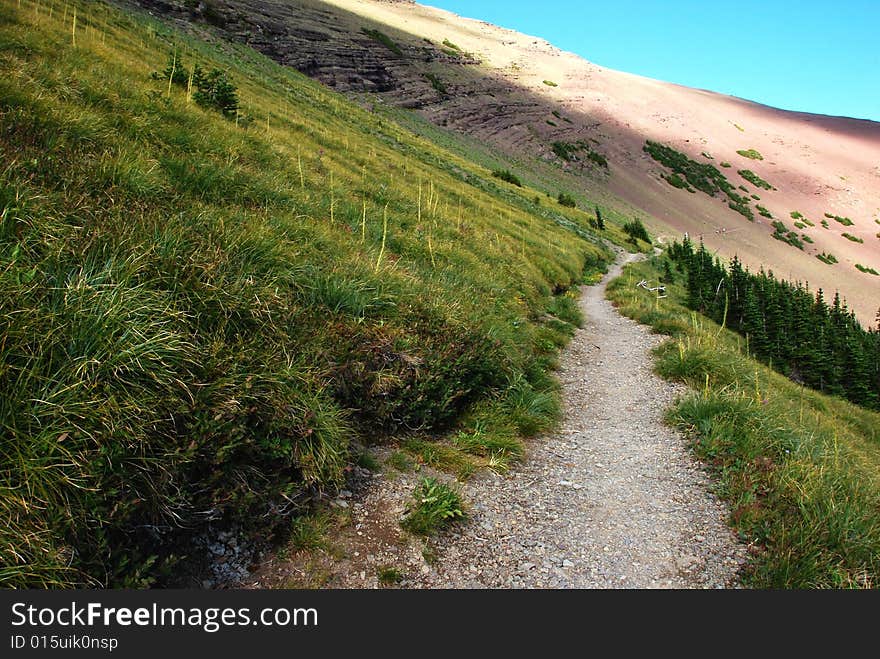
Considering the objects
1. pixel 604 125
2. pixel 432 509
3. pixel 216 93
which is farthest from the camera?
pixel 604 125

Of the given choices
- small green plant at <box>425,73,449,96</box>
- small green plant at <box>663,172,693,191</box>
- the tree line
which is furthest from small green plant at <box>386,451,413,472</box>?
small green plant at <box>663,172,693,191</box>

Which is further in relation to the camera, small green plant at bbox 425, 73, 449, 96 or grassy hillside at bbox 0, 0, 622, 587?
small green plant at bbox 425, 73, 449, 96

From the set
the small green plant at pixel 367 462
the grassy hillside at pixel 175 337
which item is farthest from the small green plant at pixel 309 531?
the small green plant at pixel 367 462

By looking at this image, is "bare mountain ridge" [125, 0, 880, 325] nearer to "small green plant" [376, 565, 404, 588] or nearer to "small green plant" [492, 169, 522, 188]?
"small green plant" [492, 169, 522, 188]

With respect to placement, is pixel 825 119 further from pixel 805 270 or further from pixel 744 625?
pixel 744 625

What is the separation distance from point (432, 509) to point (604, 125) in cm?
9024

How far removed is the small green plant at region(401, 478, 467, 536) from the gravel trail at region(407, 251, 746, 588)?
16 cm

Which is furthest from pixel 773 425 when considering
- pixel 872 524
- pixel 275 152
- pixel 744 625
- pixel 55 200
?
pixel 275 152

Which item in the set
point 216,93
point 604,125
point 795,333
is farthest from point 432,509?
point 604,125

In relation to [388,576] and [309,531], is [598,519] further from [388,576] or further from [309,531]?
[309,531]

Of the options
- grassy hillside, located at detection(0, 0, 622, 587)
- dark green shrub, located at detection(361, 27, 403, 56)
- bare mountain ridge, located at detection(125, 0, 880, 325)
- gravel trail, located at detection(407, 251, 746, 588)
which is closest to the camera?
grassy hillside, located at detection(0, 0, 622, 587)

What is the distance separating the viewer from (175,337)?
3283 mm

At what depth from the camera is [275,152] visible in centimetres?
1006

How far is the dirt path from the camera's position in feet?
11.4
